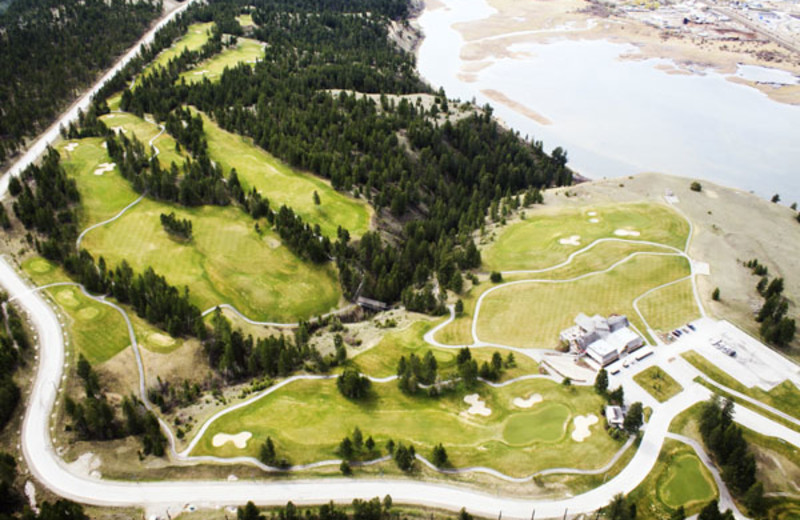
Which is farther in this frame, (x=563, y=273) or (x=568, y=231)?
(x=568, y=231)

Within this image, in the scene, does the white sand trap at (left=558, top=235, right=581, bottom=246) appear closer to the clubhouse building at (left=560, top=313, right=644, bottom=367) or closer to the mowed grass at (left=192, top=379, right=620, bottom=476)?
the clubhouse building at (left=560, top=313, right=644, bottom=367)

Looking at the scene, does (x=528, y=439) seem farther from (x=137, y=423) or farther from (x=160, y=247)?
(x=160, y=247)

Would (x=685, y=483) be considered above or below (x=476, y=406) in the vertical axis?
above

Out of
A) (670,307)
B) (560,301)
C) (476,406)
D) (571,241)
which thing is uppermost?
(571,241)

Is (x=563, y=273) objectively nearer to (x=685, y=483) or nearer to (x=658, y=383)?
(x=658, y=383)

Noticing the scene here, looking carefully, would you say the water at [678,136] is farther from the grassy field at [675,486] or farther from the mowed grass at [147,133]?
the mowed grass at [147,133]

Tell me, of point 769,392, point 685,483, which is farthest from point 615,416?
point 769,392

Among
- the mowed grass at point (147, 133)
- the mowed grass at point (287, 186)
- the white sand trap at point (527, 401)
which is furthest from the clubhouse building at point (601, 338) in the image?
the mowed grass at point (147, 133)
